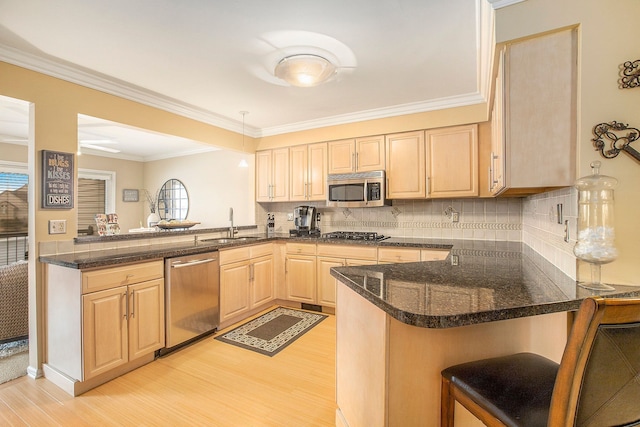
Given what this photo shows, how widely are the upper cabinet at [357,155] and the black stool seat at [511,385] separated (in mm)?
2700

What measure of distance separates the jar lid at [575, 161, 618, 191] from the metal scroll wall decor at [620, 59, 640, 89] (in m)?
0.36

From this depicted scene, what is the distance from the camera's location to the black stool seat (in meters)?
0.86

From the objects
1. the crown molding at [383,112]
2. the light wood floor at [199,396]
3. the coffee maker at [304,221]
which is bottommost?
the light wood floor at [199,396]

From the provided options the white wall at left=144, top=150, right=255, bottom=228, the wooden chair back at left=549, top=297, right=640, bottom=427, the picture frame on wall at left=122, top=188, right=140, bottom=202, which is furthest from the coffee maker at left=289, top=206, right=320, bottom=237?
the picture frame on wall at left=122, top=188, right=140, bottom=202

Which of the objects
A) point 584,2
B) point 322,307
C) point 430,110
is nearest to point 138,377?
point 322,307

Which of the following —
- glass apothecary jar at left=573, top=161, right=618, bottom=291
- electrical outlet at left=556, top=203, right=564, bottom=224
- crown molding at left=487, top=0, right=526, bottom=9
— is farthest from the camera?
electrical outlet at left=556, top=203, right=564, bottom=224

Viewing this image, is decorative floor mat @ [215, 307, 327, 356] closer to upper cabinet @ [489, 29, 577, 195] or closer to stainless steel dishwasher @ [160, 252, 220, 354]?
stainless steel dishwasher @ [160, 252, 220, 354]

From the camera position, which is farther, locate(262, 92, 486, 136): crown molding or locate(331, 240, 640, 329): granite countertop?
locate(262, 92, 486, 136): crown molding

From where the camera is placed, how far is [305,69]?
2.28 metres

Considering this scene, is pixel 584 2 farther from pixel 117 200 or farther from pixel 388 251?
pixel 117 200

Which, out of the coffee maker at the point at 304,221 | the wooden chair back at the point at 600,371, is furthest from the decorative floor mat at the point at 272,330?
the wooden chair back at the point at 600,371

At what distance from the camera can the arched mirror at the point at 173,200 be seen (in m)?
6.15

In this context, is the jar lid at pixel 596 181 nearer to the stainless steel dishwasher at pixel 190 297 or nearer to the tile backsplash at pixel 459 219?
the tile backsplash at pixel 459 219

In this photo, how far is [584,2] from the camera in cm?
131
